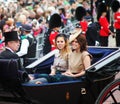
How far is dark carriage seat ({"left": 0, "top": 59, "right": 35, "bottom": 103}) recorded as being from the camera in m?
6.20

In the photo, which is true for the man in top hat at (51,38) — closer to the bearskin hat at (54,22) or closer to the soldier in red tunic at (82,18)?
the bearskin hat at (54,22)

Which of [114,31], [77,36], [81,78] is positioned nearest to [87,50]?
[77,36]

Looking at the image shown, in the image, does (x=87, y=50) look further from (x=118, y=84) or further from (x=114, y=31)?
(x=114, y=31)

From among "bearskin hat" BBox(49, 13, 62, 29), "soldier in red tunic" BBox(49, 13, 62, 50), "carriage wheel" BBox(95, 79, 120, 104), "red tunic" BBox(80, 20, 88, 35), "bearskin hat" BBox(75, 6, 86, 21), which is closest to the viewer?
"carriage wheel" BBox(95, 79, 120, 104)

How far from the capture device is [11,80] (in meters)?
6.21

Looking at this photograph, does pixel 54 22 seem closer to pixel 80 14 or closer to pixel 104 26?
pixel 104 26

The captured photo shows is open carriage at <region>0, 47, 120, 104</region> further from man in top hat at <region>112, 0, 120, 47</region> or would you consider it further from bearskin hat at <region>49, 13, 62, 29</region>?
man in top hat at <region>112, 0, 120, 47</region>

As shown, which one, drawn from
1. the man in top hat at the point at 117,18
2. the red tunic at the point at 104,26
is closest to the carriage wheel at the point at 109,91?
the man in top hat at the point at 117,18

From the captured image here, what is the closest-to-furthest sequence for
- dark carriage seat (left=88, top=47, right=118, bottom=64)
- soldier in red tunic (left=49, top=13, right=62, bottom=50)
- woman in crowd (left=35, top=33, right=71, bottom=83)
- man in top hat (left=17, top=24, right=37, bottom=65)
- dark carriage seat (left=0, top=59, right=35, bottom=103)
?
1. dark carriage seat (left=0, top=59, right=35, bottom=103)
2. dark carriage seat (left=88, top=47, right=118, bottom=64)
3. woman in crowd (left=35, top=33, right=71, bottom=83)
4. man in top hat (left=17, top=24, right=37, bottom=65)
5. soldier in red tunic (left=49, top=13, right=62, bottom=50)

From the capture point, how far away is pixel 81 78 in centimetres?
662

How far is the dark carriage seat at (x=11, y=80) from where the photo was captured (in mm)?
6203

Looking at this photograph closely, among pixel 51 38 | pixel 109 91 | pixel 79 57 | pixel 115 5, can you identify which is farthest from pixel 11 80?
pixel 115 5

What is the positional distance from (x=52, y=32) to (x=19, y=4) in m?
11.2

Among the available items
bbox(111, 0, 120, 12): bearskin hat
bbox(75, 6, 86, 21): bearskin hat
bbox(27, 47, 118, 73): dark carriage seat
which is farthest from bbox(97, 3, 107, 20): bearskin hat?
bbox(27, 47, 118, 73): dark carriage seat
